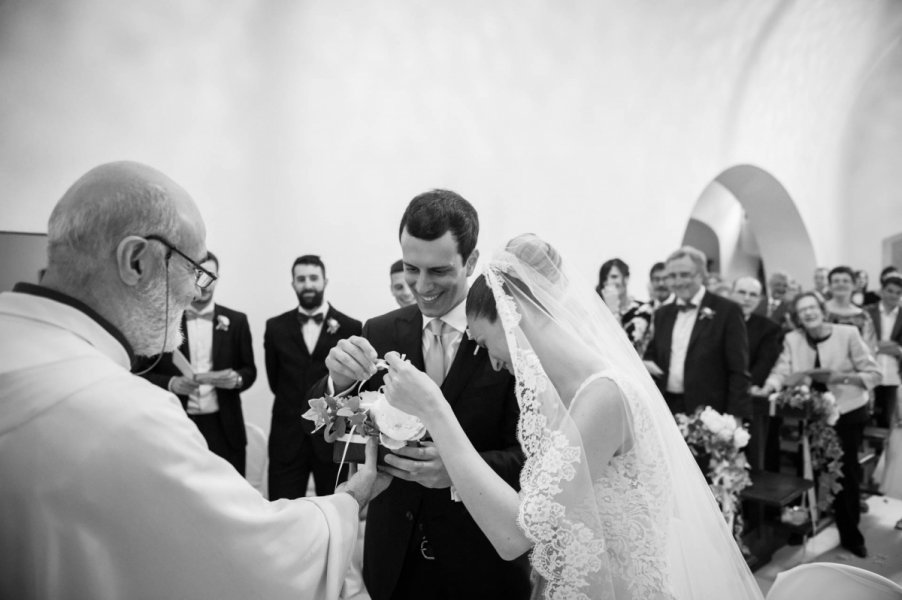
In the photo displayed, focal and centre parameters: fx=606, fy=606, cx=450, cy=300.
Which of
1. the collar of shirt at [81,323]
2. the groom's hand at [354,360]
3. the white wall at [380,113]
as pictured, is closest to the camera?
the collar of shirt at [81,323]

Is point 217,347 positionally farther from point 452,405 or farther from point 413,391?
point 413,391

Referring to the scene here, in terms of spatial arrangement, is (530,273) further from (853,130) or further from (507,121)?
(853,130)

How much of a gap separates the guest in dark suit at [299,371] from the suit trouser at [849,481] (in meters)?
4.05

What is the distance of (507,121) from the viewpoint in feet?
21.4

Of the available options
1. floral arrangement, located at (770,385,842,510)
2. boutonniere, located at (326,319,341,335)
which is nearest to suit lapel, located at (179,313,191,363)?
boutonniere, located at (326,319,341,335)

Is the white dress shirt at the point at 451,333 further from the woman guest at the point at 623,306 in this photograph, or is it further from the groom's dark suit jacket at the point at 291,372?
the woman guest at the point at 623,306

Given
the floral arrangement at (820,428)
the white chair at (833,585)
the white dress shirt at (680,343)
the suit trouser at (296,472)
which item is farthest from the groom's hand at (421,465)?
the floral arrangement at (820,428)

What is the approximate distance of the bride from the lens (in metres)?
1.57

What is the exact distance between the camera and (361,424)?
5.57 ft

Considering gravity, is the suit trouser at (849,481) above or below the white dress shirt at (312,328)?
below

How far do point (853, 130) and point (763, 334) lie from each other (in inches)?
382

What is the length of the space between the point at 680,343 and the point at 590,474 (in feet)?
12.6

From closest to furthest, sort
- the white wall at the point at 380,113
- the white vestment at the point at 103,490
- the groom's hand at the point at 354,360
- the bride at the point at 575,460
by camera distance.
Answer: the white vestment at the point at 103,490, the bride at the point at 575,460, the groom's hand at the point at 354,360, the white wall at the point at 380,113

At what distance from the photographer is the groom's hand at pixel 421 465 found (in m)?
1.63
